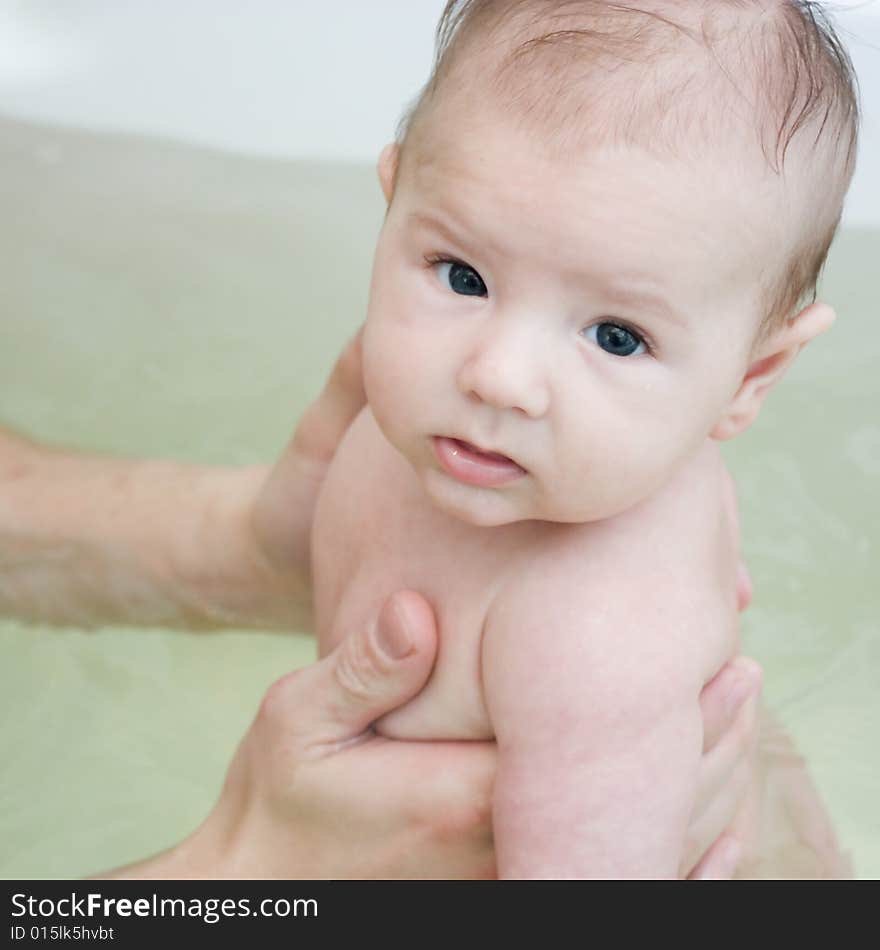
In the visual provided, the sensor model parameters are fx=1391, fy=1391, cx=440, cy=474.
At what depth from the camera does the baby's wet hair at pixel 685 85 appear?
721 mm

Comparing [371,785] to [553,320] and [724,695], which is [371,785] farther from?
[553,320]

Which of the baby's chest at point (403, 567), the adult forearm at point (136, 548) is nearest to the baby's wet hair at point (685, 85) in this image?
the baby's chest at point (403, 567)

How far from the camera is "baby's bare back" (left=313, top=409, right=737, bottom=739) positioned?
2.86 ft

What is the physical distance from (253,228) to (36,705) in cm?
71

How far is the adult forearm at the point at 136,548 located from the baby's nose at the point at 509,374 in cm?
66

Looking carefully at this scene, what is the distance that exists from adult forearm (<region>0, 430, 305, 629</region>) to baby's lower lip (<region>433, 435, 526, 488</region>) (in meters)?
0.59

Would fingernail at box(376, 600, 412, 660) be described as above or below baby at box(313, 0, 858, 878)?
below

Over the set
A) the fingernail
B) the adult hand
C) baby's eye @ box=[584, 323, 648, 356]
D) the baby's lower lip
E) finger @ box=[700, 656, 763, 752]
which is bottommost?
the adult hand

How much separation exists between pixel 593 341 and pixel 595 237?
6 centimetres

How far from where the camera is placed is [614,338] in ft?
2.45

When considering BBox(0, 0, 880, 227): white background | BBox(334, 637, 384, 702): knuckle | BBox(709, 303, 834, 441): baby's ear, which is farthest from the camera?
BBox(0, 0, 880, 227): white background

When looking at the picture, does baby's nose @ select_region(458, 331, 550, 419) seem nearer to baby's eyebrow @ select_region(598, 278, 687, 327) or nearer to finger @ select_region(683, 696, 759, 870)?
baby's eyebrow @ select_region(598, 278, 687, 327)

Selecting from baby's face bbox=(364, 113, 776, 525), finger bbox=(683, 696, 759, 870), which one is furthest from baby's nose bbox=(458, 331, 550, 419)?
finger bbox=(683, 696, 759, 870)

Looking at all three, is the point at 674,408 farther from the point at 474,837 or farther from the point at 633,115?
the point at 474,837
